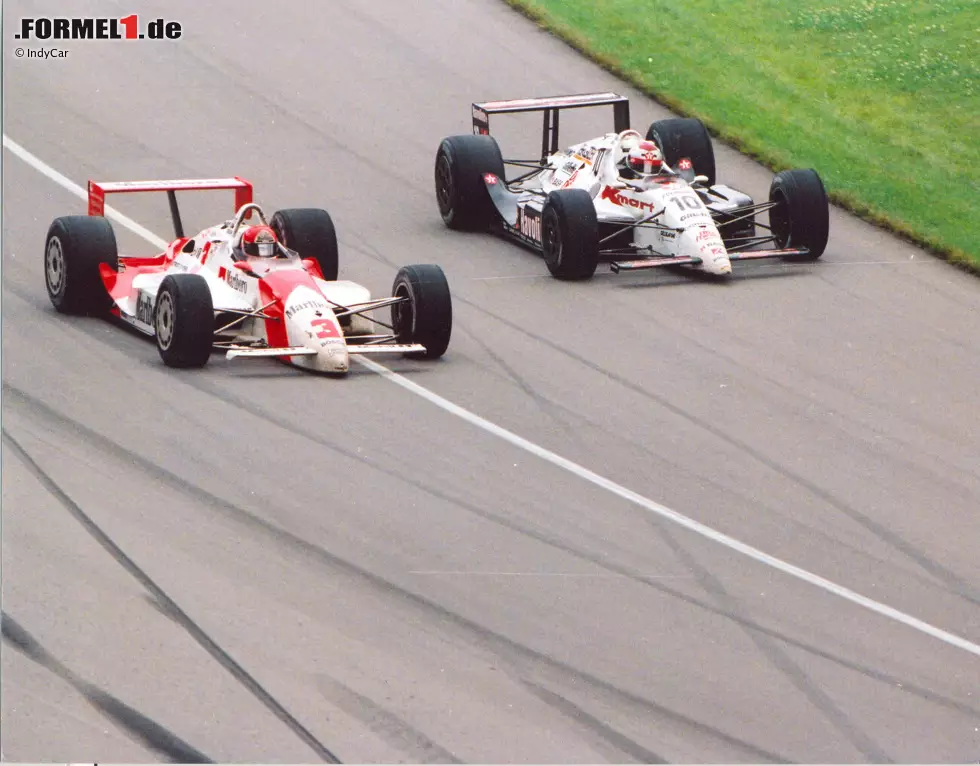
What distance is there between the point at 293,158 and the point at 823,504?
11716 millimetres

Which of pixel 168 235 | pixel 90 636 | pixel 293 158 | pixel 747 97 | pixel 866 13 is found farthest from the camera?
pixel 866 13

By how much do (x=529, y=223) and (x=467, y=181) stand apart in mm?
1316

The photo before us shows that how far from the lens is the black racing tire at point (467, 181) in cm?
2139

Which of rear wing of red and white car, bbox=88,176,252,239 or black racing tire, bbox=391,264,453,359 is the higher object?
rear wing of red and white car, bbox=88,176,252,239

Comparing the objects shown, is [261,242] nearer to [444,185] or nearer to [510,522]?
[510,522]

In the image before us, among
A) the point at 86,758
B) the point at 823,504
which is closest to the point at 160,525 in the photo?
the point at 86,758

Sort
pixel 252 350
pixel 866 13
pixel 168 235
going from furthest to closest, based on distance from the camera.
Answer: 1. pixel 866 13
2. pixel 168 235
3. pixel 252 350

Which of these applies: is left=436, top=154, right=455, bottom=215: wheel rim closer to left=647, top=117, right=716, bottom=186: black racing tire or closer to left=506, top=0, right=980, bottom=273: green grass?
left=647, top=117, right=716, bottom=186: black racing tire

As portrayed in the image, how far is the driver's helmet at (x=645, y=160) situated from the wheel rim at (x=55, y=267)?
6.33m

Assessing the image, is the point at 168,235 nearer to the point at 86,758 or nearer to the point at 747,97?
the point at 747,97

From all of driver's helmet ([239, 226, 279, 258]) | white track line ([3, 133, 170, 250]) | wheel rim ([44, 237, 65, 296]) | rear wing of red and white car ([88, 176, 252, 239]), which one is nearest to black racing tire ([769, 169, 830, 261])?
rear wing of red and white car ([88, 176, 252, 239])

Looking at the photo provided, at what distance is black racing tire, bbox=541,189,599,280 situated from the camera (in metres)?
19.1

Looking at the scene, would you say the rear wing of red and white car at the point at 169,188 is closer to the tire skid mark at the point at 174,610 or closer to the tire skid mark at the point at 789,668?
the tire skid mark at the point at 174,610

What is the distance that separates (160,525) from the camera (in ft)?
40.5
